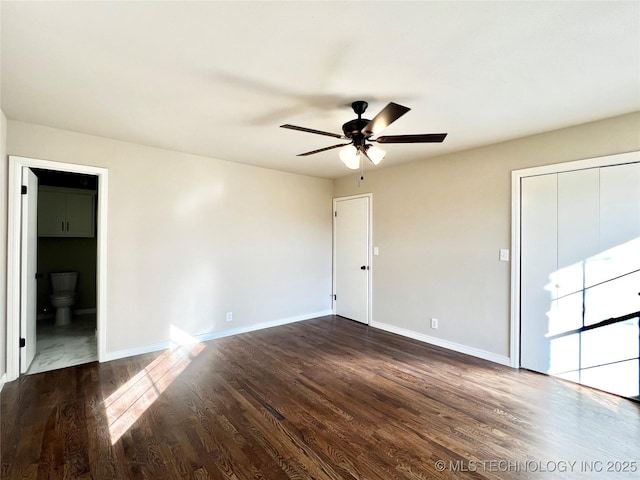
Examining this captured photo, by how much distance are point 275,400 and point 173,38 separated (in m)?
2.62

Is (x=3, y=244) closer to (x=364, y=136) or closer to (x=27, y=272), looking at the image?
(x=27, y=272)

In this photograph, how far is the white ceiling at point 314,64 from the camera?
146 cm

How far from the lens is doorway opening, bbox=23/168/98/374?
459 centimetres

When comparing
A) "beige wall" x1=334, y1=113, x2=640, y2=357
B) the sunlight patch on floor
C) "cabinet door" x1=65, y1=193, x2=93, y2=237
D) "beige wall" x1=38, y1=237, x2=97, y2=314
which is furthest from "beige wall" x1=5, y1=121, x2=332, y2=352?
"beige wall" x1=38, y1=237, x2=97, y2=314

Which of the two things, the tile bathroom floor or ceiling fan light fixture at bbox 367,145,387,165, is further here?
the tile bathroom floor

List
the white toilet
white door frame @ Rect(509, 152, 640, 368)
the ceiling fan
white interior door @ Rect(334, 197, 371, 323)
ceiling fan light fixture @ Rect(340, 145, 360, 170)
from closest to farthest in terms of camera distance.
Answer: the ceiling fan → ceiling fan light fixture @ Rect(340, 145, 360, 170) → white door frame @ Rect(509, 152, 640, 368) → the white toilet → white interior door @ Rect(334, 197, 371, 323)

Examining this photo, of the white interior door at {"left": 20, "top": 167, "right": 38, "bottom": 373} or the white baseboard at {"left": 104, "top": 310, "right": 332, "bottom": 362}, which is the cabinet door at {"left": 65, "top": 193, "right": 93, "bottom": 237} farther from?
the white baseboard at {"left": 104, "top": 310, "right": 332, "bottom": 362}

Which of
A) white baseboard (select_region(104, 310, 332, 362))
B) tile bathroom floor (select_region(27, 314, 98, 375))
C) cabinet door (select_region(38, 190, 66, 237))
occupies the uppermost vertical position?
cabinet door (select_region(38, 190, 66, 237))

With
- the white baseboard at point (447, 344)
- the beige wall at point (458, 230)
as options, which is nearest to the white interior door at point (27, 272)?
the beige wall at point (458, 230)

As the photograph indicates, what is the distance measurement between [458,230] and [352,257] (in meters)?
1.82

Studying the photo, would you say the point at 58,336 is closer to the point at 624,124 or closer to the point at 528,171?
the point at 528,171

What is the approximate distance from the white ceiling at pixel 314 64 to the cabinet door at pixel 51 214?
8.47 feet

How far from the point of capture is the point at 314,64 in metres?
1.86

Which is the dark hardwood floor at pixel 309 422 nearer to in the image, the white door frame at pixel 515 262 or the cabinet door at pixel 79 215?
the white door frame at pixel 515 262
